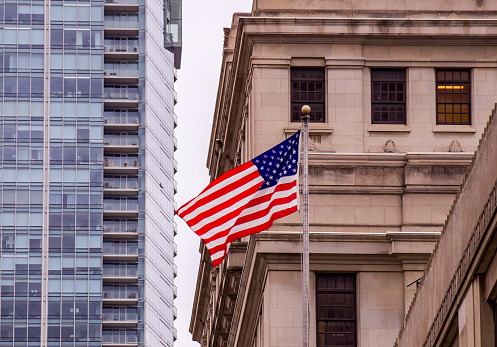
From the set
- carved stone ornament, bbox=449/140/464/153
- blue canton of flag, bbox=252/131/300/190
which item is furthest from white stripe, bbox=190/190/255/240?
carved stone ornament, bbox=449/140/464/153

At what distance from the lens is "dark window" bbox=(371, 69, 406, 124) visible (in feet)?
179

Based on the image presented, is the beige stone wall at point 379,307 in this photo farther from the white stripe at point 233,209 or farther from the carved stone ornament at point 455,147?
the white stripe at point 233,209

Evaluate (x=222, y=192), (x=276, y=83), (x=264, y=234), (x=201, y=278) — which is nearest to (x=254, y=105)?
(x=276, y=83)

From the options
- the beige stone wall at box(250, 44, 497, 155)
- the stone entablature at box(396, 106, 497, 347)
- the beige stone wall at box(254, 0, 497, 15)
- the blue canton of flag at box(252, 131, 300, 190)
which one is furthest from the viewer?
the beige stone wall at box(254, 0, 497, 15)

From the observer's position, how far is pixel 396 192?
53.0 metres

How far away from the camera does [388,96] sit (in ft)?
180

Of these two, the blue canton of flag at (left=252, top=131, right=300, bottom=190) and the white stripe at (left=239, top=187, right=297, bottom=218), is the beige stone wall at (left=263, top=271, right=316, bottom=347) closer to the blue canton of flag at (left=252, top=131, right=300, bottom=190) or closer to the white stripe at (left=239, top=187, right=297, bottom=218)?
the white stripe at (left=239, top=187, right=297, bottom=218)

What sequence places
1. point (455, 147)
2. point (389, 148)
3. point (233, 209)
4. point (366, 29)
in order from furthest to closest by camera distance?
point (366, 29) → point (389, 148) → point (455, 147) → point (233, 209)

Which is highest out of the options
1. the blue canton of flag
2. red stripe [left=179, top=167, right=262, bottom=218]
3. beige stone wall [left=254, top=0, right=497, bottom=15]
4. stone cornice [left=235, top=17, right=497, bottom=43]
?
beige stone wall [left=254, top=0, right=497, bottom=15]

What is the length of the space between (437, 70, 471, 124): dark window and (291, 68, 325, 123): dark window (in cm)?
403

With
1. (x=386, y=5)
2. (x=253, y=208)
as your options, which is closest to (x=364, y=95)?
(x=386, y=5)

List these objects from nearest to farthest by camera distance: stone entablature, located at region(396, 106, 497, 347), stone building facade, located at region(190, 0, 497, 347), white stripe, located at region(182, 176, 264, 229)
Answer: stone entablature, located at region(396, 106, 497, 347) < white stripe, located at region(182, 176, 264, 229) < stone building facade, located at region(190, 0, 497, 347)

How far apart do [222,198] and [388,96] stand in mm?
12676

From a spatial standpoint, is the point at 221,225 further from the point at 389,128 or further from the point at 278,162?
the point at 389,128
